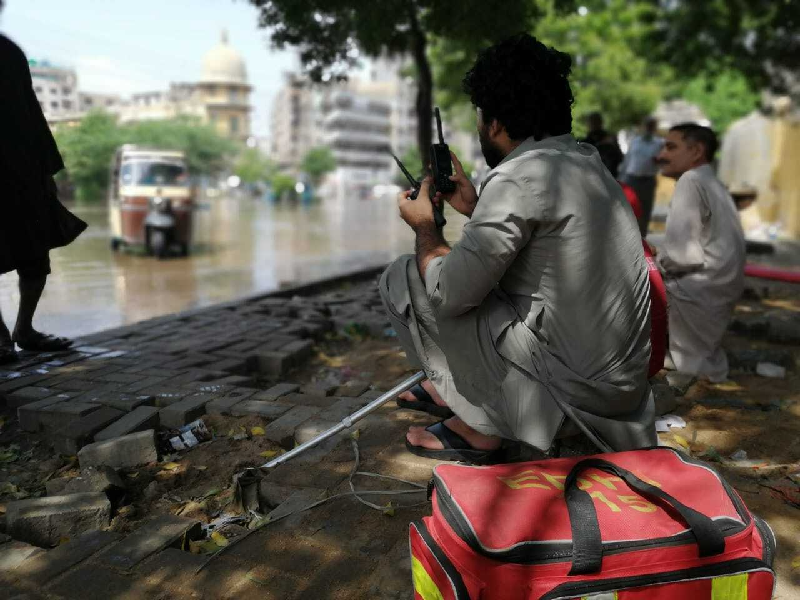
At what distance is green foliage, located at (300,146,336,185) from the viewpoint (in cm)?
9150

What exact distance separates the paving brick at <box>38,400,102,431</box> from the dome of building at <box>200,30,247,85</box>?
89.2m

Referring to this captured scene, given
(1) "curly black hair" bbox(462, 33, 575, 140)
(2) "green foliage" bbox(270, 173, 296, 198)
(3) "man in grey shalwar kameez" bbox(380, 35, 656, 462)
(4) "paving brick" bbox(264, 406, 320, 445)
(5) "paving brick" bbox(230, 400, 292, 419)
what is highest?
(1) "curly black hair" bbox(462, 33, 575, 140)

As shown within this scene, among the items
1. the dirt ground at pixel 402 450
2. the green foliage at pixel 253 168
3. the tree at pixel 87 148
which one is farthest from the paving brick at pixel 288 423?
the green foliage at pixel 253 168

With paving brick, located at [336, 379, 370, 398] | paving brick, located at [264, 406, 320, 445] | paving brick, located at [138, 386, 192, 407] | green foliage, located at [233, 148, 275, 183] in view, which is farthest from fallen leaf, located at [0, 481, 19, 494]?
green foliage, located at [233, 148, 275, 183]

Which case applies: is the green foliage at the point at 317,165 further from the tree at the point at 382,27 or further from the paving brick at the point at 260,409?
the paving brick at the point at 260,409

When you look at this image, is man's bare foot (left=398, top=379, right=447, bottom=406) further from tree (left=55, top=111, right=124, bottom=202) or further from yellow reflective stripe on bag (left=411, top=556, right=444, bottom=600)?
tree (left=55, top=111, right=124, bottom=202)

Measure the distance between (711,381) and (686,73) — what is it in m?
12.9

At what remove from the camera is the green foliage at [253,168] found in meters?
85.9

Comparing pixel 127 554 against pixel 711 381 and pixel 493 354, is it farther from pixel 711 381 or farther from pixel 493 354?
pixel 711 381

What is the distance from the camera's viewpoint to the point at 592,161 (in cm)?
219

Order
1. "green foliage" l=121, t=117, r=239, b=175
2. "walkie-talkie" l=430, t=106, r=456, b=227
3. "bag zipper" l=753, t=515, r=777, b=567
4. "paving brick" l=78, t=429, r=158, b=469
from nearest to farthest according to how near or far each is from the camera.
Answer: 1. "bag zipper" l=753, t=515, r=777, b=567
2. "walkie-talkie" l=430, t=106, r=456, b=227
3. "paving brick" l=78, t=429, r=158, b=469
4. "green foliage" l=121, t=117, r=239, b=175

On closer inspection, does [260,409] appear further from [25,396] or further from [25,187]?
[25,187]

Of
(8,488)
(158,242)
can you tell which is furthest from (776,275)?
(158,242)

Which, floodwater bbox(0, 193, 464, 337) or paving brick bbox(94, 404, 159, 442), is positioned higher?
paving brick bbox(94, 404, 159, 442)
